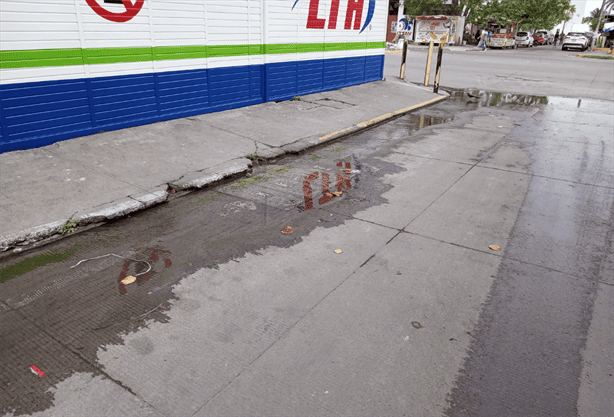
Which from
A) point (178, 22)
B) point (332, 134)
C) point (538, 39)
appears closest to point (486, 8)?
point (538, 39)

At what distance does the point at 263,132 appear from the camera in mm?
9570

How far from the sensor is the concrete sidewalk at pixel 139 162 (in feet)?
18.1

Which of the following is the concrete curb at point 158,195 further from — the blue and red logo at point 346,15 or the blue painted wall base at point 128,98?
the blue and red logo at point 346,15

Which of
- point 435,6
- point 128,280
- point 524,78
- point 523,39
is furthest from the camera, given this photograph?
point 523,39

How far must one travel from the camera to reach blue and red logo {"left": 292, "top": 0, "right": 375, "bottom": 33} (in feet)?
42.7

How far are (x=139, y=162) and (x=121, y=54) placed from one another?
2545 mm

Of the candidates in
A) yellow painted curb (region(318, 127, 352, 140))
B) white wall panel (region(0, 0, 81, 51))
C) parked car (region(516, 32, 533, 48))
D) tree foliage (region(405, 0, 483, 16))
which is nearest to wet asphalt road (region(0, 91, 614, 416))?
yellow painted curb (region(318, 127, 352, 140))

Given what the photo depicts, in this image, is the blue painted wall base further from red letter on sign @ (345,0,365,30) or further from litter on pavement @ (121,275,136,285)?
litter on pavement @ (121,275,136,285)

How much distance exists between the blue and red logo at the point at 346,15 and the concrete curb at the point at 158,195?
4939 mm

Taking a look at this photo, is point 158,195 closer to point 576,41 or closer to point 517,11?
point 576,41

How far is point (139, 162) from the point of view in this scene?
7309mm

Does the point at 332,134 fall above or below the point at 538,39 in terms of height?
below

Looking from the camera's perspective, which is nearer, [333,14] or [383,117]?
[383,117]

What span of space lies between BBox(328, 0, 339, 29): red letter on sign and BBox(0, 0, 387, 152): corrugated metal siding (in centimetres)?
25
